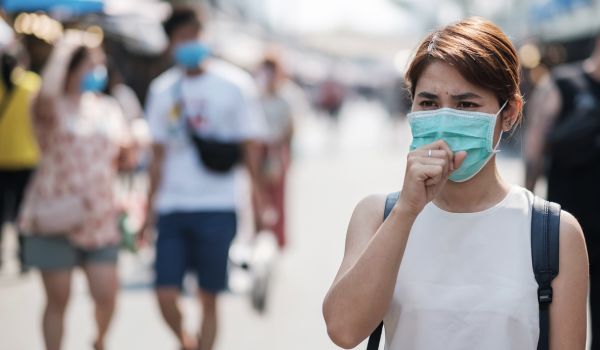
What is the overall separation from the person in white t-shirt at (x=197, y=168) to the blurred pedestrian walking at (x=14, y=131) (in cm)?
217

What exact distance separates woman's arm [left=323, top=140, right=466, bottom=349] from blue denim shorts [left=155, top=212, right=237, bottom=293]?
2301mm

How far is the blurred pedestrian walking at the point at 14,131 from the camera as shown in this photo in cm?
596

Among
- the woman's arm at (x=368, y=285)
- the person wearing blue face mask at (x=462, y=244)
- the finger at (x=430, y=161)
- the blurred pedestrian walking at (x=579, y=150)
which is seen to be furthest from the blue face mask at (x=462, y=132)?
the blurred pedestrian walking at (x=579, y=150)

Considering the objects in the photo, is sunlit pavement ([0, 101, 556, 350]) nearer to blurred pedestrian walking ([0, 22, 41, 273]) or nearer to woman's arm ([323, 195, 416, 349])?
blurred pedestrian walking ([0, 22, 41, 273])

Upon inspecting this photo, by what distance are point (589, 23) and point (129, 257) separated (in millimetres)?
15635

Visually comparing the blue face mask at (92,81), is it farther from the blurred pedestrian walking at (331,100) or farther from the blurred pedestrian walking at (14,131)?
the blurred pedestrian walking at (331,100)

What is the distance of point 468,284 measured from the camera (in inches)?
74.1

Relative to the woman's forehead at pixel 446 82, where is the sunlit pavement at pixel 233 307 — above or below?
below

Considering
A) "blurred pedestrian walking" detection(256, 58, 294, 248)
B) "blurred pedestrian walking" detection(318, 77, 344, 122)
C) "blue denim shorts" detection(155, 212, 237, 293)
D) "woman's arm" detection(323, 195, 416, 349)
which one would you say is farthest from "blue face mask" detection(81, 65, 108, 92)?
"blurred pedestrian walking" detection(318, 77, 344, 122)

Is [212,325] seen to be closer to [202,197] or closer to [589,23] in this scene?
[202,197]

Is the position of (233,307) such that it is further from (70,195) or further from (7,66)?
(7,66)

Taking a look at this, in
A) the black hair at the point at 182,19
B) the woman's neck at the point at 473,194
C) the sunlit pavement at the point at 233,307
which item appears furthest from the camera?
the sunlit pavement at the point at 233,307

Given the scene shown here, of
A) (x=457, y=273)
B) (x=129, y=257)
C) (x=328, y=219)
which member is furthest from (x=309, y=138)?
(x=457, y=273)

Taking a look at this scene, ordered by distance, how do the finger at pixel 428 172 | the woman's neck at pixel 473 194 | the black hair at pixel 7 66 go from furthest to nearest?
the black hair at pixel 7 66
the woman's neck at pixel 473 194
the finger at pixel 428 172
